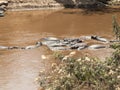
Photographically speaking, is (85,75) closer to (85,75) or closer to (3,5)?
(85,75)

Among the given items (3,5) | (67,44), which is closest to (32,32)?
(67,44)

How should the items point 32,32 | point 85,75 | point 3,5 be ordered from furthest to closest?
point 3,5, point 32,32, point 85,75

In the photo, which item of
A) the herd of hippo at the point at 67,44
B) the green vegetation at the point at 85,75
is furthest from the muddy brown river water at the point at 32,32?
the green vegetation at the point at 85,75

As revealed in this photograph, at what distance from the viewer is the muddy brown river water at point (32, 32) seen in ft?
40.8

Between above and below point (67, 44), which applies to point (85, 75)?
above

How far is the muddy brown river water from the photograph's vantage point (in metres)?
12.4

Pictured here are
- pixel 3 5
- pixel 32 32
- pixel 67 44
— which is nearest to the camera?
pixel 67 44

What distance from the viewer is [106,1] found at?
2488cm

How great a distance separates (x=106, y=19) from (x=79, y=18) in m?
1.48

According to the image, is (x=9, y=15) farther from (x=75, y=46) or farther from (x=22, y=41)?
(x=75, y=46)

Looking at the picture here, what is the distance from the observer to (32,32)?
18672 millimetres

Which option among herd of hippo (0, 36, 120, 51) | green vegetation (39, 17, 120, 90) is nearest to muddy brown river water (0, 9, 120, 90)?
herd of hippo (0, 36, 120, 51)

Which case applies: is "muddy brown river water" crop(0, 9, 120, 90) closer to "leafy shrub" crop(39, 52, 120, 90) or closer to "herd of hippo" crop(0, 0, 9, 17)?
"herd of hippo" crop(0, 0, 9, 17)

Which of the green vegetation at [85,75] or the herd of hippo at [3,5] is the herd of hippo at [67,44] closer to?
the green vegetation at [85,75]
